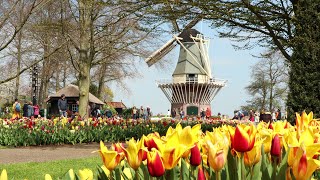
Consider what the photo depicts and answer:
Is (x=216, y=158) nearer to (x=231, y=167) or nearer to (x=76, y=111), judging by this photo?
(x=231, y=167)

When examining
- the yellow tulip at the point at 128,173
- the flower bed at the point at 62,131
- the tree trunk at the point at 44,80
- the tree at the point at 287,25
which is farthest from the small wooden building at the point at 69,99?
the yellow tulip at the point at 128,173

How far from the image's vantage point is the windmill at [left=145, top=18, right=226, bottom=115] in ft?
146

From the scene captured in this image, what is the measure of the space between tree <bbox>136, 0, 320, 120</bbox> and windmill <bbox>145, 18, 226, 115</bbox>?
3227cm

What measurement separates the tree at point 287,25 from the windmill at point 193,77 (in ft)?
106

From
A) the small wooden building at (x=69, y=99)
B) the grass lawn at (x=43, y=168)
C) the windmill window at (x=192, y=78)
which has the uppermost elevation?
the windmill window at (x=192, y=78)

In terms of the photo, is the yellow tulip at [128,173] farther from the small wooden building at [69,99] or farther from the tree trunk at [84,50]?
the small wooden building at [69,99]

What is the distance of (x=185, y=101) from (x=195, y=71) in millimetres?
3257

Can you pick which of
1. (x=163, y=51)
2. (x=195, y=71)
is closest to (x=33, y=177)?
(x=163, y=51)

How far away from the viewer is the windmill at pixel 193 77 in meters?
44.5

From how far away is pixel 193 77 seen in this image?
4516 centimetres

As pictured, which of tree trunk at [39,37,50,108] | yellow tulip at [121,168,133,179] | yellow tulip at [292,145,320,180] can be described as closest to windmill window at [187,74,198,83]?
tree trunk at [39,37,50,108]

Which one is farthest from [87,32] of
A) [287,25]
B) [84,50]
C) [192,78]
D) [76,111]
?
[192,78]

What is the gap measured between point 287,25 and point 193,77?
33924 mm

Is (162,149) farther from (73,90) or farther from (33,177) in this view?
(73,90)
